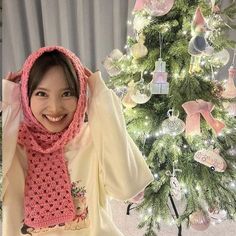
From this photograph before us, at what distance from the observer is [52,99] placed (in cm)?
77

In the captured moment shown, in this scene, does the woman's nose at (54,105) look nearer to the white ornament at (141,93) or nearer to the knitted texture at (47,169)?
the knitted texture at (47,169)

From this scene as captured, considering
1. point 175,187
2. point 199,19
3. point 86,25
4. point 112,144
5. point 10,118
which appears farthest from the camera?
point 86,25

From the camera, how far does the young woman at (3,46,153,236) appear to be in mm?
763

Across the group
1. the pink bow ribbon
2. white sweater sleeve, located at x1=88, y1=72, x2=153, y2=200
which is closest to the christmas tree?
the pink bow ribbon

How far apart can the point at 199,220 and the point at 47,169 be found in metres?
0.70

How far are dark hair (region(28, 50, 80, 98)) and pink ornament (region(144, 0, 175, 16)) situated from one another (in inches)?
19.8

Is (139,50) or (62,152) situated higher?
(139,50)

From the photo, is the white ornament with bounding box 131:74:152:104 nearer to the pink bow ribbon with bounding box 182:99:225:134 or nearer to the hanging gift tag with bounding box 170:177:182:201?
the pink bow ribbon with bounding box 182:99:225:134

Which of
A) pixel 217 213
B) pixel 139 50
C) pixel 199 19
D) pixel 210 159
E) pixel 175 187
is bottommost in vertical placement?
pixel 217 213

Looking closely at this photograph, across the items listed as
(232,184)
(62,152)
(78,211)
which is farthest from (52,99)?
(232,184)

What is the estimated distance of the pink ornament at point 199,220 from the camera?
124cm

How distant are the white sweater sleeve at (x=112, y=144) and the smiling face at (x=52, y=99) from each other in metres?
0.06

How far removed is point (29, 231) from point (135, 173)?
0.30 meters

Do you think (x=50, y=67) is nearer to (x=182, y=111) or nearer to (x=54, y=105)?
(x=54, y=105)
